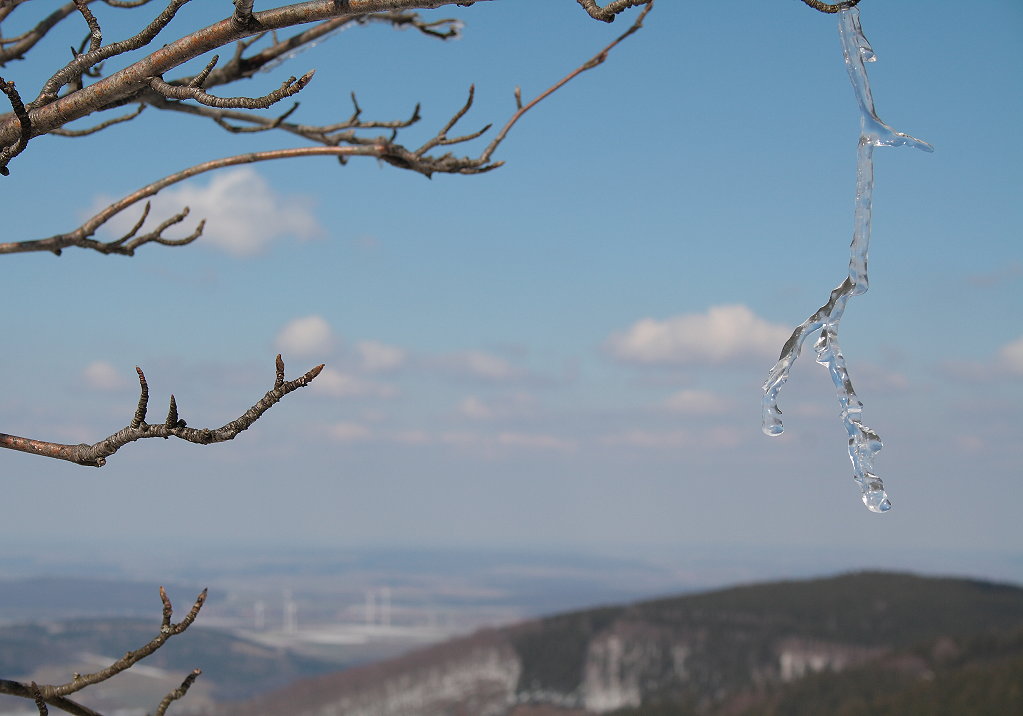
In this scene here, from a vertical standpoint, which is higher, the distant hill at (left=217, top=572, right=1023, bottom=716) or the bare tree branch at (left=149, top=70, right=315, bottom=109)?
Result: the bare tree branch at (left=149, top=70, right=315, bottom=109)

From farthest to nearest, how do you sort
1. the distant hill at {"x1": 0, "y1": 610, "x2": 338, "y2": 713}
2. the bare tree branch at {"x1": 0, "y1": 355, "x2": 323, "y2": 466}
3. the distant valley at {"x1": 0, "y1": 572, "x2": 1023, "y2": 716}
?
the distant hill at {"x1": 0, "y1": 610, "x2": 338, "y2": 713}
the distant valley at {"x1": 0, "y1": 572, "x2": 1023, "y2": 716}
the bare tree branch at {"x1": 0, "y1": 355, "x2": 323, "y2": 466}

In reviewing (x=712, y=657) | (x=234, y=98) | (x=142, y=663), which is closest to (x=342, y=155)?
(x=234, y=98)

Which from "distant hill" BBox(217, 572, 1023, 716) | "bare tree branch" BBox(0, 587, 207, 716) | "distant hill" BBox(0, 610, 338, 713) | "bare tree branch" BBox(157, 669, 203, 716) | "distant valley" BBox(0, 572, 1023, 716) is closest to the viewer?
"bare tree branch" BBox(0, 587, 207, 716)

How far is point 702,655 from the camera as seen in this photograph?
4512 centimetres

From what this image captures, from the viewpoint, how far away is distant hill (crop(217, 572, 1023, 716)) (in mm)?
32844

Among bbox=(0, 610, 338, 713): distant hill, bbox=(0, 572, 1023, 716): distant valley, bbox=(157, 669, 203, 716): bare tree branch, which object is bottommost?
bbox=(0, 610, 338, 713): distant hill

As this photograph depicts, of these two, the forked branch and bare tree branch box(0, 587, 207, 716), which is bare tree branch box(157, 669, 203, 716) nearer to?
bare tree branch box(0, 587, 207, 716)

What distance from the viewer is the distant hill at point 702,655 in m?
32.8

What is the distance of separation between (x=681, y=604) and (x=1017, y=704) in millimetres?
32714

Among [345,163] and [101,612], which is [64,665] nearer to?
[101,612]

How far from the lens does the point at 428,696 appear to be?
171 ft

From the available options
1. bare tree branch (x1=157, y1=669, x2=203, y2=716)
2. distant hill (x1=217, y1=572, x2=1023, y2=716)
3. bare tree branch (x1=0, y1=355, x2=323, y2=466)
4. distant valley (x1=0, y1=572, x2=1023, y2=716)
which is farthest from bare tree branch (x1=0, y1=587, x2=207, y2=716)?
distant hill (x1=217, y1=572, x2=1023, y2=716)

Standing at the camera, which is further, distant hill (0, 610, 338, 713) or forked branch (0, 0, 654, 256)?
distant hill (0, 610, 338, 713)

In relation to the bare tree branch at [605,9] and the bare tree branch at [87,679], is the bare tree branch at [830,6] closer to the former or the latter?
the bare tree branch at [605,9]
